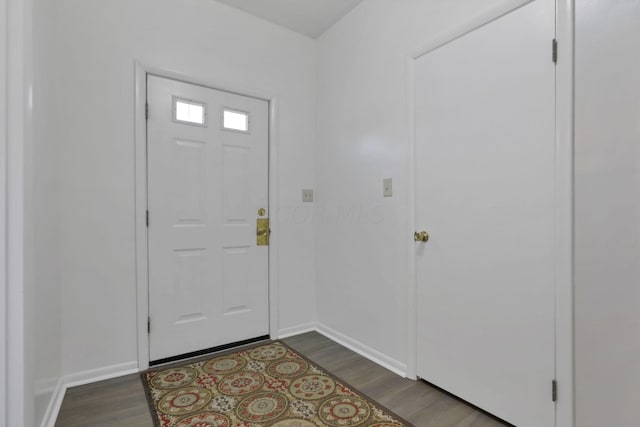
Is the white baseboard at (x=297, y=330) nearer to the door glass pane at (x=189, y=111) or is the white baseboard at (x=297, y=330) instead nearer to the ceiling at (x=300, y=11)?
the door glass pane at (x=189, y=111)

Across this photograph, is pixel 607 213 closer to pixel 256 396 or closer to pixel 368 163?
pixel 368 163

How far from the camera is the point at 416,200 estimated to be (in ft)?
6.57

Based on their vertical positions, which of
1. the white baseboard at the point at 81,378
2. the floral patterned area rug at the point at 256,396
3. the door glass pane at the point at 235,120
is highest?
the door glass pane at the point at 235,120

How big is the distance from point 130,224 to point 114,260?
246 mm

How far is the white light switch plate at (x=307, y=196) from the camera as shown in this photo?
286cm

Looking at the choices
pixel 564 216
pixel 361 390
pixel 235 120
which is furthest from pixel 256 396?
pixel 235 120

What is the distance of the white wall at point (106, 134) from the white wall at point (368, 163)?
3.06 feet

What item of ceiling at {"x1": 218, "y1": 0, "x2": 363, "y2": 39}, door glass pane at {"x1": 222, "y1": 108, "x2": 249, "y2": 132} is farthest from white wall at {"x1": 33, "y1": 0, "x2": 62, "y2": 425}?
ceiling at {"x1": 218, "y1": 0, "x2": 363, "y2": 39}

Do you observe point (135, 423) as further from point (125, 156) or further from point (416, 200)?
point (416, 200)

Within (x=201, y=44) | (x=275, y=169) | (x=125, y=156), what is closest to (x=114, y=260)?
(x=125, y=156)

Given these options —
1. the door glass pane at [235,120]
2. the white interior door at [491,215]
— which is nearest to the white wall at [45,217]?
the door glass pane at [235,120]

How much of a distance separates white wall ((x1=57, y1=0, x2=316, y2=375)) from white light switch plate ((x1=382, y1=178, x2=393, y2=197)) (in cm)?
145

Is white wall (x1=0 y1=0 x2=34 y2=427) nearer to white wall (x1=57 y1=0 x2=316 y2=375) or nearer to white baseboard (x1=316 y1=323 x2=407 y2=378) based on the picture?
white wall (x1=57 y1=0 x2=316 y2=375)

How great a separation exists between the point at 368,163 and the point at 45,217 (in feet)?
6.32
